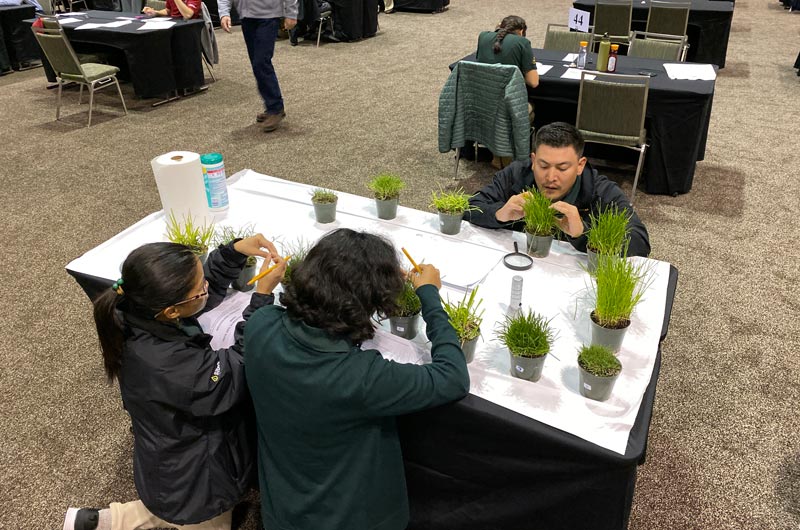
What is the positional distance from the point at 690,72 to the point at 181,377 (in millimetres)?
3779

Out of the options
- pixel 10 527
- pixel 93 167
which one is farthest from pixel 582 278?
pixel 93 167

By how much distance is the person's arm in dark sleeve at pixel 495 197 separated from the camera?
2.00 m

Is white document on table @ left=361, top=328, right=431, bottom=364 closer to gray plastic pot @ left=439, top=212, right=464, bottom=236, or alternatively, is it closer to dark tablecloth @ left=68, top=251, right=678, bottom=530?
dark tablecloth @ left=68, top=251, right=678, bottom=530

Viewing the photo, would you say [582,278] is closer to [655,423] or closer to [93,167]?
[655,423]

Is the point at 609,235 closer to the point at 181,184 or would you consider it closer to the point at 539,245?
the point at 539,245

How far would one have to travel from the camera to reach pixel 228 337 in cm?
160

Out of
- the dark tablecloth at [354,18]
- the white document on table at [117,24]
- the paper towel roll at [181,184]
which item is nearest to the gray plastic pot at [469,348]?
the paper towel roll at [181,184]

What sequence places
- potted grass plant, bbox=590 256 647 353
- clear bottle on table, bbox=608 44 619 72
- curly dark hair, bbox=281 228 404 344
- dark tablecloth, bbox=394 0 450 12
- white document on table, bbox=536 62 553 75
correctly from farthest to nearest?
dark tablecloth, bbox=394 0 450 12 → white document on table, bbox=536 62 553 75 → clear bottle on table, bbox=608 44 619 72 → potted grass plant, bbox=590 256 647 353 → curly dark hair, bbox=281 228 404 344

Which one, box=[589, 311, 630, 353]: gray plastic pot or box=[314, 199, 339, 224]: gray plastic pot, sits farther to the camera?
box=[314, 199, 339, 224]: gray plastic pot

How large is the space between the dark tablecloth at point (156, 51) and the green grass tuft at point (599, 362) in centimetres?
505

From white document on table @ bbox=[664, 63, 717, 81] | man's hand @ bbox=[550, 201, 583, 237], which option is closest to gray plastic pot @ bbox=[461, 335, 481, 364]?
man's hand @ bbox=[550, 201, 583, 237]

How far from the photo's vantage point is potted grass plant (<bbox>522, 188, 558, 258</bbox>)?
5.82ft

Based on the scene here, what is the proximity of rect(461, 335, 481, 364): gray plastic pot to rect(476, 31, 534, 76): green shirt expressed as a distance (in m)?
2.76

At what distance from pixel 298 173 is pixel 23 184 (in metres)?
1.86
